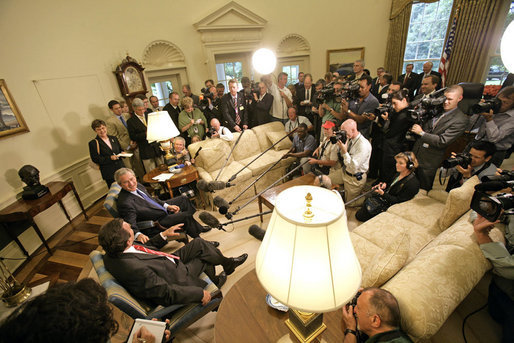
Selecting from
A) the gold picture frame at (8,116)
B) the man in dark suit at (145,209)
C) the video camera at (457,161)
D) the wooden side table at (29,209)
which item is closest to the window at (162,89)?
the gold picture frame at (8,116)

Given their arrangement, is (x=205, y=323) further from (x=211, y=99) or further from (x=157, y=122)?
(x=211, y=99)

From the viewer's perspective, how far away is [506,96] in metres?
2.37

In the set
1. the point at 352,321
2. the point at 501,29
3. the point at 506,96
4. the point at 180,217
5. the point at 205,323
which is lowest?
the point at 205,323

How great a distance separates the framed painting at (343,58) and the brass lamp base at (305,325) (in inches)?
279

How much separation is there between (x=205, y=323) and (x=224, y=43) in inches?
208

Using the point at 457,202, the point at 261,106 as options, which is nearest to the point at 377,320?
the point at 457,202

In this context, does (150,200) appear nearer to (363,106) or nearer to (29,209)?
(29,209)

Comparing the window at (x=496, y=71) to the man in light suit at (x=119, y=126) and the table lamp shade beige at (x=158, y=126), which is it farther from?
the man in light suit at (x=119, y=126)

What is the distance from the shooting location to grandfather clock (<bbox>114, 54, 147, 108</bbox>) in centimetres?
402

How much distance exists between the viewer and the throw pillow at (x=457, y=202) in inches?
71.3

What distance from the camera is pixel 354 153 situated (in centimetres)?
273

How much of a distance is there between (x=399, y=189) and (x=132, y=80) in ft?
15.1

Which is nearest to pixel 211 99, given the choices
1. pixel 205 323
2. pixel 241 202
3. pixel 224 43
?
pixel 224 43

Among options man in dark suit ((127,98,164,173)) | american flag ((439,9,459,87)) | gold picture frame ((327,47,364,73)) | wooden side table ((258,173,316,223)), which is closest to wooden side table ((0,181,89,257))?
man in dark suit ((127,98,164,173))
